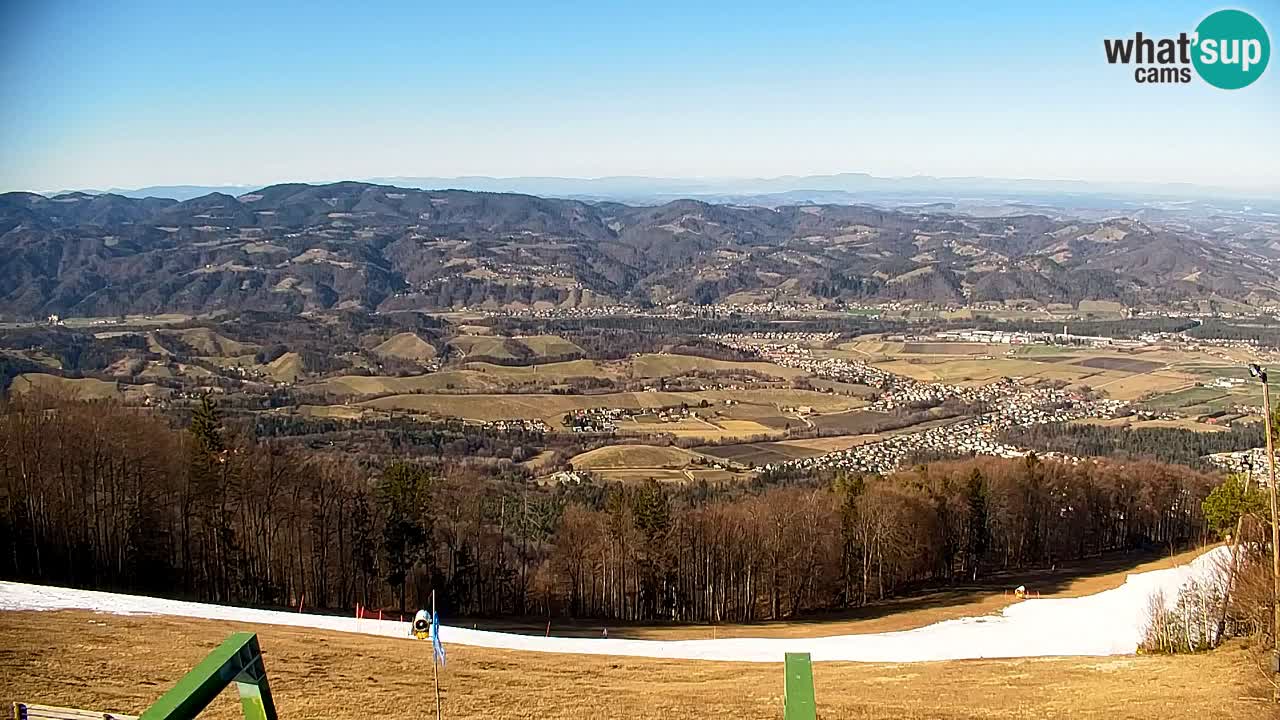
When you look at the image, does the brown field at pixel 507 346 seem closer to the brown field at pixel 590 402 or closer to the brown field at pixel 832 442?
the brown field at pixel 590 402

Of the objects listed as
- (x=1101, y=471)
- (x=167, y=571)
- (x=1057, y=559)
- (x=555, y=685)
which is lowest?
(x=1057, y=559)

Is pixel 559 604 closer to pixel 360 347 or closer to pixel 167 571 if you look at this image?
pixel 167 571

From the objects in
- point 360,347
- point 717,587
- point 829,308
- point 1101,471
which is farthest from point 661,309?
point 717,587

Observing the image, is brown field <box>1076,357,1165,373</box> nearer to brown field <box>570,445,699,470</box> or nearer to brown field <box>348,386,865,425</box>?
brown field <box>348,386,865,425</box>

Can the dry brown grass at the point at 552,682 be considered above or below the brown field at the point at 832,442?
above

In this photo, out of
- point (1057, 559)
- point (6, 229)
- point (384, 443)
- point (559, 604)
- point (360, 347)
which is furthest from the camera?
point (6, 229)

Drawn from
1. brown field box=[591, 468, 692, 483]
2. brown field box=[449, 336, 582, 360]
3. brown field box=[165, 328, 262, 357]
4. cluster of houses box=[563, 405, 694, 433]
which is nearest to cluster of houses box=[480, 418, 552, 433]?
cluster of houses box=[563, 405, 694, 433]

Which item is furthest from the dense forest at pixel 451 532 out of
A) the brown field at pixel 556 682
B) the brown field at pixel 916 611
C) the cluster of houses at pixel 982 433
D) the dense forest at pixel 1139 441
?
the dense forest at pixel 1139 441
